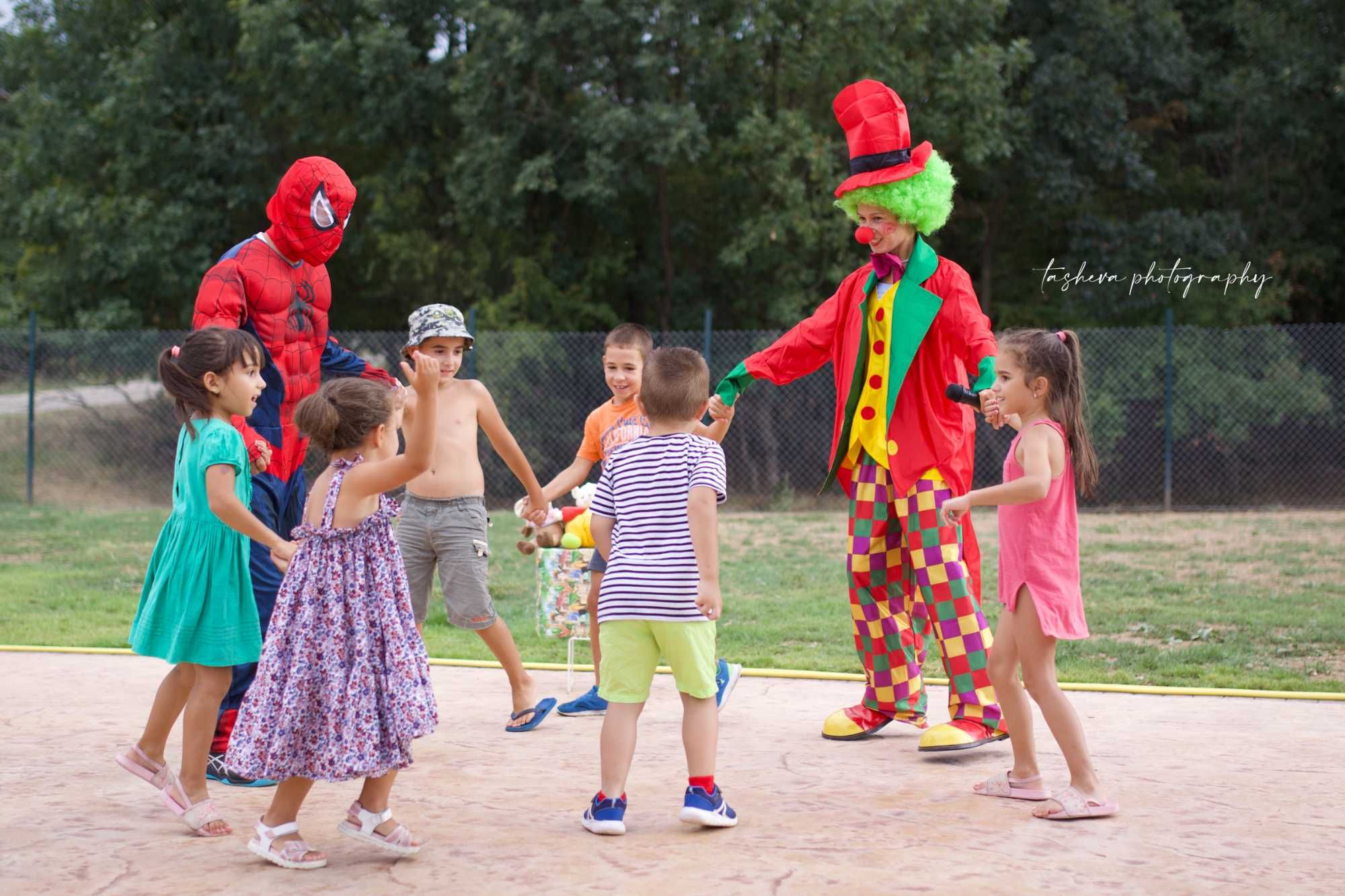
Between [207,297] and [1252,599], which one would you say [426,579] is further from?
[1252,599]

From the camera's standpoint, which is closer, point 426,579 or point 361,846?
point 361,846

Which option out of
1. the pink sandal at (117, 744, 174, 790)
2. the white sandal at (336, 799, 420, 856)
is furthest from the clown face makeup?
the pink sandal at (117, 744, 174, 790)

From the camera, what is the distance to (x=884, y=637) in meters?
A: 4.78

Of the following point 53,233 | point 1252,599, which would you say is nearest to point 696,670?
point 1252,599

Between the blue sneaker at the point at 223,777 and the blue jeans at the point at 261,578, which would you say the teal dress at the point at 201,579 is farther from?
the blue sneaker at the point at 223,777

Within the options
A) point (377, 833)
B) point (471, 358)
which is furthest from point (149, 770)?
point (471, 358)

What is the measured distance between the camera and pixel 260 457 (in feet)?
13.7

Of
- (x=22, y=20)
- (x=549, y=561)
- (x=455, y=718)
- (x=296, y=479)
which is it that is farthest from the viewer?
(x=22, y=20)

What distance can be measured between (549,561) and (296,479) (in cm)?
132

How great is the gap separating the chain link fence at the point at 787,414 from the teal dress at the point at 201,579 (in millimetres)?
10823

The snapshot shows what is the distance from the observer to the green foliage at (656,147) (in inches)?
663

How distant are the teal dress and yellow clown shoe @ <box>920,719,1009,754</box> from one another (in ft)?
7.11

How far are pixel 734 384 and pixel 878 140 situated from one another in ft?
3.21

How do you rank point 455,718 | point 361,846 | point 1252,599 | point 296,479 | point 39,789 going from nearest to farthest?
point 361,846, point 39,789, point 296,479, point 455,718, point 1252,599
